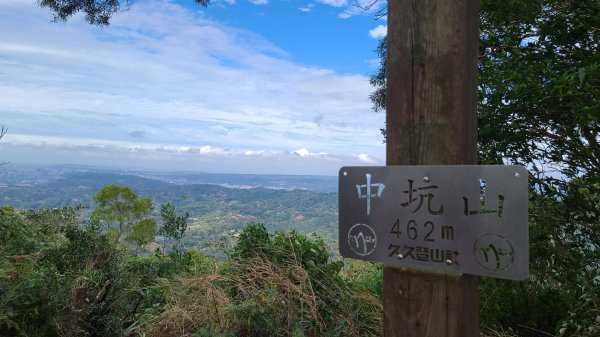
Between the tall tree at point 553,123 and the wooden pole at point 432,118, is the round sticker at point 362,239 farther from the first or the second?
the tall tree at point 553,123

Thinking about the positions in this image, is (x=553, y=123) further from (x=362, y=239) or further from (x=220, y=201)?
(x=220, y=201)

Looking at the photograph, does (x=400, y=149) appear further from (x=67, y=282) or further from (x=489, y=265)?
(x=67, y=282)

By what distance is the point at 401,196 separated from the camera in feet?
4.42

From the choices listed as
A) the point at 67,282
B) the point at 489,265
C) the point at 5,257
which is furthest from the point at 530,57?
the point at 5,257

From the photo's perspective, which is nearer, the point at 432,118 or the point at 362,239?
the point at 432,118

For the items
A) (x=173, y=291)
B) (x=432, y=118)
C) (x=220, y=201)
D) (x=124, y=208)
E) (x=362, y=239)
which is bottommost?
(x=220, y=201)

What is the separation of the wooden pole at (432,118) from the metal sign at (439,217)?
0.05m

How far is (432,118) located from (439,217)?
0.31 meters

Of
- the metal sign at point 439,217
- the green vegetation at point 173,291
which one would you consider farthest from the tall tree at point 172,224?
the metal sign at point 439,217

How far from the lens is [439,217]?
1284 millimetres

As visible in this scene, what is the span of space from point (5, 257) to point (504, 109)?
4494 mm

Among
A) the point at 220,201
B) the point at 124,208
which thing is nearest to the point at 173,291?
the point at 124,208

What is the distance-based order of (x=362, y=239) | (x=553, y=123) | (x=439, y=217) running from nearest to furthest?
(x=439, y=217)
(x=362, y=239)
(x=553, y=123)

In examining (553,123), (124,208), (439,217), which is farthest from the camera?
(124,208)
